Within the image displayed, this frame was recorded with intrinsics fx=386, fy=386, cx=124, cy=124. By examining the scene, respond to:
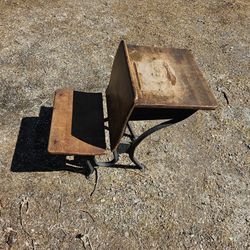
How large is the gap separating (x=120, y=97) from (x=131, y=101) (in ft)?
1.30

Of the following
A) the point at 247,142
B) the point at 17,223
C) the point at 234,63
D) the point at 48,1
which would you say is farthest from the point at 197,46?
the point at 17,223

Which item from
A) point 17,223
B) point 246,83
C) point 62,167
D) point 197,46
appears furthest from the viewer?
point 197,46

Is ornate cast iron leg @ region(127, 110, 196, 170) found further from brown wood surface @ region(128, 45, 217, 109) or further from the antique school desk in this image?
brown wood surface @ region(128, 45, 217, 109)

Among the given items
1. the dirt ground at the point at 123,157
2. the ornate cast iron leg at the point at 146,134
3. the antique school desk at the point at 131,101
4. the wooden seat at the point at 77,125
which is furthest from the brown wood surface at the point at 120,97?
the dirt ground at the point at 123,157

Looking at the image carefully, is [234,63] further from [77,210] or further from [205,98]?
[77,210]

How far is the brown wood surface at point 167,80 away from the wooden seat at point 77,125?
714 millimetres

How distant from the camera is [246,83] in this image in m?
5.73

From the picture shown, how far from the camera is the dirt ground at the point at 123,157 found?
3.79 metres

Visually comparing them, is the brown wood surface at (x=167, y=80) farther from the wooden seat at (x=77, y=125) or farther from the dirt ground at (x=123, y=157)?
the dirt ground at (x=123, y=157)

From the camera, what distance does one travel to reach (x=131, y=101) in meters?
3.05

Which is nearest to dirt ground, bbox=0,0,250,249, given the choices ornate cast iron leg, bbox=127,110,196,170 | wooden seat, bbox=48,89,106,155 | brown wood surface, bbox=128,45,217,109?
ornate cast iron leg, bbox=127,110,196,170

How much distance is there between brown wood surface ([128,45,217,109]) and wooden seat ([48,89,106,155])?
714 mm

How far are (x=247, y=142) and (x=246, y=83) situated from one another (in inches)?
48.3

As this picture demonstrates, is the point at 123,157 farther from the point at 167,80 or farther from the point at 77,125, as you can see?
the point at 167,80
